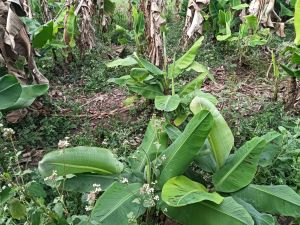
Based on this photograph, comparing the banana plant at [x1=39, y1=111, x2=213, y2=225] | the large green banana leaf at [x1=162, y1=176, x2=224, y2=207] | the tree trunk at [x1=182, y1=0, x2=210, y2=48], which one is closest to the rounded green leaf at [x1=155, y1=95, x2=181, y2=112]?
the banana plant at [x1=39, y1=111, x2=213, y2=225]

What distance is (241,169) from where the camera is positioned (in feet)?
7.16

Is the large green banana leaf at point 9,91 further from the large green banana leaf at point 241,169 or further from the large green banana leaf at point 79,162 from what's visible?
→ the large green banana leaf at point 241,169

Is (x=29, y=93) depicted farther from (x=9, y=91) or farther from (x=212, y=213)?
(x=212, y=213)

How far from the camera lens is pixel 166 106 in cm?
304

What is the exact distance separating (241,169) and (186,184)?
339 millimetres

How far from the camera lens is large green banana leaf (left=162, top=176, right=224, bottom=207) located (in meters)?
1.95

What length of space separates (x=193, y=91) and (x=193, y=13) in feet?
6.35

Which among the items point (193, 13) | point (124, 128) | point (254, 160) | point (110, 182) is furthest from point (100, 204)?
point (193, 13)

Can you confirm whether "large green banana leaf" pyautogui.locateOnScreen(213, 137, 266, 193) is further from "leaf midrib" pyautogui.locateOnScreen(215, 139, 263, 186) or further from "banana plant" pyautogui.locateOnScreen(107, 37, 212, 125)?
"banana plant" pyautogui.locateOnScreen(107, 37, 212, 125)

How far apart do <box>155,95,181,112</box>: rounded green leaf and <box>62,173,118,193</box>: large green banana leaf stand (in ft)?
2.96

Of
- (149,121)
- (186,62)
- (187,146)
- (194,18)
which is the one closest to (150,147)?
(187,146)

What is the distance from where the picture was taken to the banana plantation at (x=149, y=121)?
2.07 metres

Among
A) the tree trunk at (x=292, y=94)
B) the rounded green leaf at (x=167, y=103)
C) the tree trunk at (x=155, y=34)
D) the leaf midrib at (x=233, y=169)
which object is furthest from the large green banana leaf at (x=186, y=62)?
the leaf midrib at (x=233, y=169)

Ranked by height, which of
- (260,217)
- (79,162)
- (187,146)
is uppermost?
(187,146)
